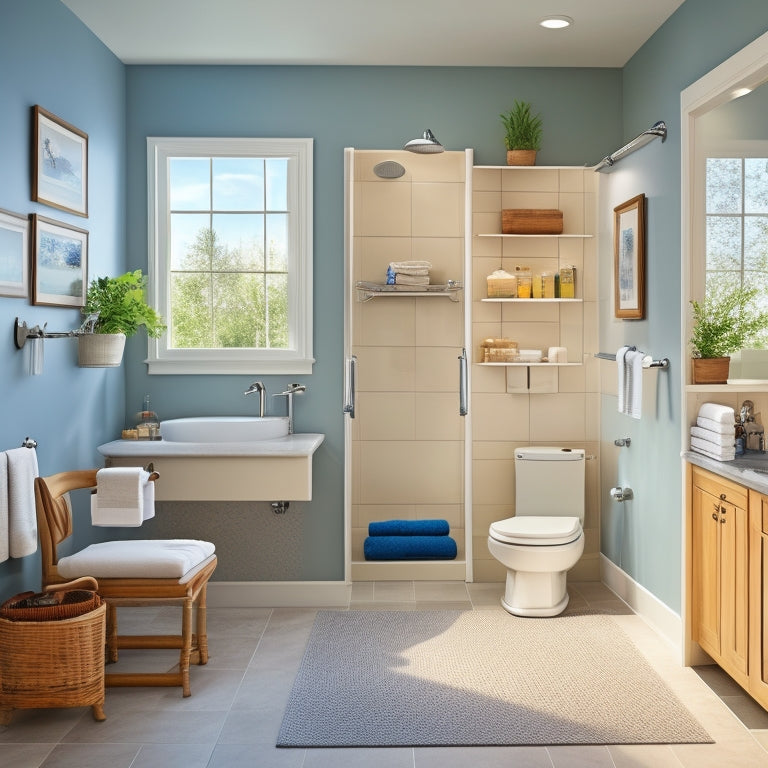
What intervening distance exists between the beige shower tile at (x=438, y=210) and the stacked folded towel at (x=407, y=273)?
236mm

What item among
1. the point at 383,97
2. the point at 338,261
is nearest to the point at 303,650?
the point at 338,261

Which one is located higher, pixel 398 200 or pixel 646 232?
pixel 398 200

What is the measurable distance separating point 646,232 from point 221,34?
89.0 inches

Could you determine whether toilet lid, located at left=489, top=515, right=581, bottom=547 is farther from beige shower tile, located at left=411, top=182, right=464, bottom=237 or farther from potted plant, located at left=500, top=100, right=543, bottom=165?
potted plant, located at left=500, top=100, right=543, bottom=165

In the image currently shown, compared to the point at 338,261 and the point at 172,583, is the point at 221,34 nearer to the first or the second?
the point at 338,261

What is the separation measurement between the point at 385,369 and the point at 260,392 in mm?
790

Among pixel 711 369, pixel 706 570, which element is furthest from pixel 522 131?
pixel 706 570

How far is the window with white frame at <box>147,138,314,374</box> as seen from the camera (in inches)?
180

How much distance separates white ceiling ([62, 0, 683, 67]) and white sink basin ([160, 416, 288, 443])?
189cm

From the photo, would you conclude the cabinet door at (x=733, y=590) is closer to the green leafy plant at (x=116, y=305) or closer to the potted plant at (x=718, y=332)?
the potted plant at (x=718, y=332)

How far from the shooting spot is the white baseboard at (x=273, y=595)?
4465mm

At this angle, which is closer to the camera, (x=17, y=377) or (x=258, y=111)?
(x=17, y=377)

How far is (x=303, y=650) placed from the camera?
12.4 feet

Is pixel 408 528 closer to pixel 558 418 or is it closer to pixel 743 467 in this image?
pixel 558 418
